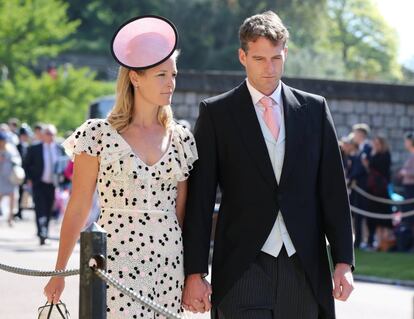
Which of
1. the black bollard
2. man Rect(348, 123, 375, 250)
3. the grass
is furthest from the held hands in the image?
man Rect(348, 123, 375, 250)

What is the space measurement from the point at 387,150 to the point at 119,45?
12.9 meters

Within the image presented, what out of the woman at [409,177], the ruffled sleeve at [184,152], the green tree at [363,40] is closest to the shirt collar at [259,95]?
the ruffled sleeve at [184,152]

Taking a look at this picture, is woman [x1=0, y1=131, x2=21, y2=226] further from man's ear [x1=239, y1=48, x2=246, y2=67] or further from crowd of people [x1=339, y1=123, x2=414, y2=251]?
man's ear [x1=239, y1=48, x2=246, y2=67]

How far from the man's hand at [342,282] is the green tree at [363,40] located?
80.0 m

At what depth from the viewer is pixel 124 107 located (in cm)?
605

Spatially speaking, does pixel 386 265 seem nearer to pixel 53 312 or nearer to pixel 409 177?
pixel 409 177

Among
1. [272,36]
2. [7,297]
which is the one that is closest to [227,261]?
[272,36]

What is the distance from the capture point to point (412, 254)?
58.0 ft

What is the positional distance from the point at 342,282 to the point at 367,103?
66.6ft

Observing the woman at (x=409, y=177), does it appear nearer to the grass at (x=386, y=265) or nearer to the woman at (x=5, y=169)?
the grass at (x=386, y=265)

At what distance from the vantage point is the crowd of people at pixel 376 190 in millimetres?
18203

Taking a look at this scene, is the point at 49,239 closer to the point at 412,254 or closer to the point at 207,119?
the point at 412,254

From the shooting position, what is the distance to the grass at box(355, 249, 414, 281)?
1491 cm

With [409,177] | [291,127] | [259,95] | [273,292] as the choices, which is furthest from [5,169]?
[273,292]
